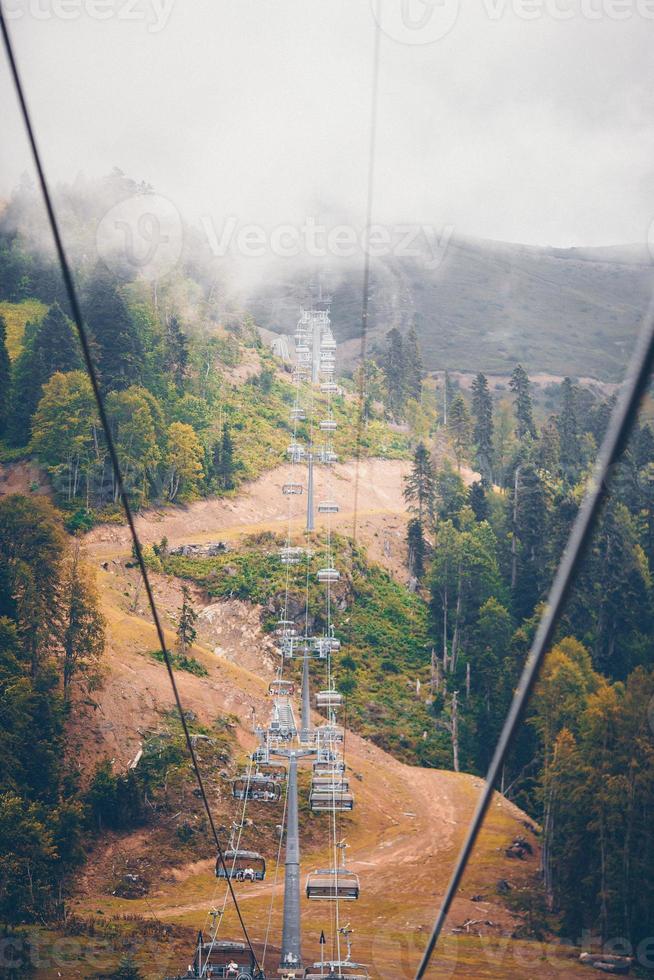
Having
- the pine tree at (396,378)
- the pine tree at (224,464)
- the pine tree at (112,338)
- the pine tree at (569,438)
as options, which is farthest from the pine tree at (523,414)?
the pine tree at (112,338)

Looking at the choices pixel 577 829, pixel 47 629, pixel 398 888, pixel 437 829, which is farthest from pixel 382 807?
pixel 47 629

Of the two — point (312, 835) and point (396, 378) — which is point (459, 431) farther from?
point (312, 835)

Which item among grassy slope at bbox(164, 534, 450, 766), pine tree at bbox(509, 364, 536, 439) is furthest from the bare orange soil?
pine tree at bbox(509, 364, 536, 439)

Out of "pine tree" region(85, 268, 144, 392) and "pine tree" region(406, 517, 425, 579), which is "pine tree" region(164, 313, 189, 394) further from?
"pine tree" region(406, 517, 425, 579)

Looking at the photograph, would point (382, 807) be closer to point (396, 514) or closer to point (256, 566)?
point (256, 566)

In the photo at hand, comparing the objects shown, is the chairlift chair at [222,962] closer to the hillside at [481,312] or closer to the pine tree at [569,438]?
the pine tree at [569,438]

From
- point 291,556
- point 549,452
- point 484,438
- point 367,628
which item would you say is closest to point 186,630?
point 291,556
